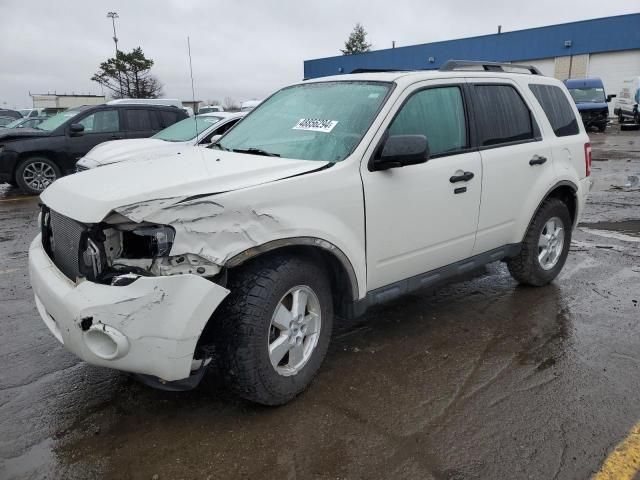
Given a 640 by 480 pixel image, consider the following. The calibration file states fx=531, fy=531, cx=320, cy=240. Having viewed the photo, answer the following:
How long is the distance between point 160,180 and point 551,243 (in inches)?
143

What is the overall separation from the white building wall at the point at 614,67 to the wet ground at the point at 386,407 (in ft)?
121

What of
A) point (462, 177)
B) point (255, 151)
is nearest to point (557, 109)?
point (462, 177)

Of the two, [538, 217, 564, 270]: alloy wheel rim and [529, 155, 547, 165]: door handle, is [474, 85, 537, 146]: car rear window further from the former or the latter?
[538, 217, 564, 270]: alloy wheel rim

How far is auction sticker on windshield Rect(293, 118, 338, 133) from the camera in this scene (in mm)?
3465

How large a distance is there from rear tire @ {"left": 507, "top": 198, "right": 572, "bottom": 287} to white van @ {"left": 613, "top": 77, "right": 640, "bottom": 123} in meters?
25.0

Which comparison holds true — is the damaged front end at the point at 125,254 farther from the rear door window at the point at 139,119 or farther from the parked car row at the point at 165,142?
the rear door window at the point at 139,119

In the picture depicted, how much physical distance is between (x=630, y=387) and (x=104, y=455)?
300 centimetres

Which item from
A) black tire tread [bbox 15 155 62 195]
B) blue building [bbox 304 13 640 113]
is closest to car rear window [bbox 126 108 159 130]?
black tire tread [bbox 15 155 62 195]

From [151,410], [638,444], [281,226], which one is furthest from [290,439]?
[638,444]

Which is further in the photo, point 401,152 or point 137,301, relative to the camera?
point 401,152

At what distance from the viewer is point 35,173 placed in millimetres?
10492

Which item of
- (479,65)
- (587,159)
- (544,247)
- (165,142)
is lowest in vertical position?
(544,247)

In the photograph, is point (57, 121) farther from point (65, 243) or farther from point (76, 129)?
point (65, 243)

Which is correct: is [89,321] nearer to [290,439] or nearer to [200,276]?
[200,276]
